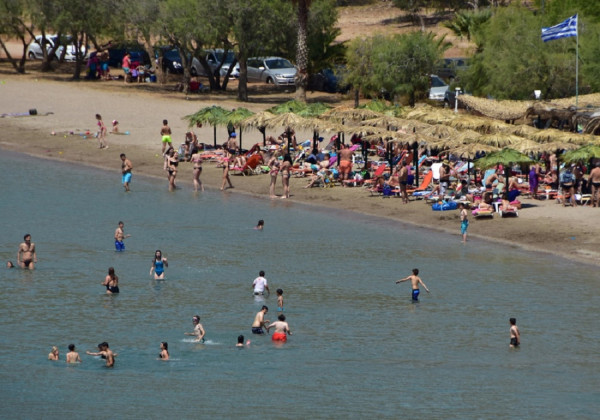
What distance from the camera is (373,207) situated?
37.9 metres

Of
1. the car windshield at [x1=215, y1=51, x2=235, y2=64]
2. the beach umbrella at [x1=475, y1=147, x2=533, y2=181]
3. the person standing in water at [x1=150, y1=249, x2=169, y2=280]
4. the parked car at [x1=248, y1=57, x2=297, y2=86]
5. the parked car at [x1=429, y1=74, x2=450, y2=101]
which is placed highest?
the car windshield at [x1=215, y1=51, x2=235, y2=64]

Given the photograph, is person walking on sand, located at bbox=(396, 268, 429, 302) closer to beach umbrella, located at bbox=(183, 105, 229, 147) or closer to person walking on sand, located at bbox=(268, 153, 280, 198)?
person walking on sand, located at bbox=(268, 153, 280, 198)

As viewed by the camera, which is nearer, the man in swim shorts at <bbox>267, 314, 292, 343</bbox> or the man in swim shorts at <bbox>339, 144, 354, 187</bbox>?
the man in swim shorts at <bbox>267, 314, 292, 343</bbox>

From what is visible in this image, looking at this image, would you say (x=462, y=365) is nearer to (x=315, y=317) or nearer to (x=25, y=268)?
(x=315, y=317)

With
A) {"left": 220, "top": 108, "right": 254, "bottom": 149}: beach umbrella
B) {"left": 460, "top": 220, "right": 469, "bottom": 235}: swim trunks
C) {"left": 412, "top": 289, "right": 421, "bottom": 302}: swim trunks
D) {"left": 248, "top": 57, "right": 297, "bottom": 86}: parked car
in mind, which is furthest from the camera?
{"left": 248, "top": 57, "right": 297, "bottom": 86}: parked car

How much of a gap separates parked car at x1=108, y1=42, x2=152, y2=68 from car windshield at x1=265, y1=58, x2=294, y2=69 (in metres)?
7.88

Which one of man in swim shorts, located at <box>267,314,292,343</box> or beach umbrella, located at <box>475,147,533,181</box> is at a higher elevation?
beach umbrella, located at <box>475,147,533,181</box>

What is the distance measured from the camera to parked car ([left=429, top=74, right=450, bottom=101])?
183 feet

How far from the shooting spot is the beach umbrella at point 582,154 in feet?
115

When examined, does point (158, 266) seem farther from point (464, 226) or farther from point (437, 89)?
point (437, 89)

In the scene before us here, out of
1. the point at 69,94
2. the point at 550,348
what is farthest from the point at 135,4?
the point at 550,348

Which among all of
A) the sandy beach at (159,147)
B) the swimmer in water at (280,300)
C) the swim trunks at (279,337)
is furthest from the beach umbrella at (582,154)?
the swim trunks at (279,337)

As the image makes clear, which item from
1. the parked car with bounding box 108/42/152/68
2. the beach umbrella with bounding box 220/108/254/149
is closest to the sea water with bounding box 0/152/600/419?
the beach umbrella with bounding box 220/108/254/149

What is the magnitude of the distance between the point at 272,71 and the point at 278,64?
2.87 ft
